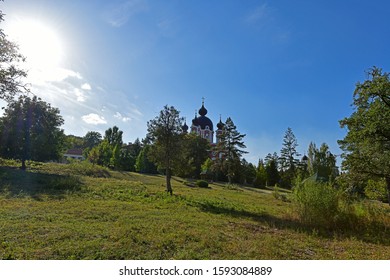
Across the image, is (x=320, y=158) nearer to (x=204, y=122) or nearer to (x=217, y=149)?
(x=217, y=149)

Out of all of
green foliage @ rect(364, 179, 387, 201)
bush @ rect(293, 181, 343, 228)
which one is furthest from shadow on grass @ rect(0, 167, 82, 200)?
green foliage @ rect(364, 179, 387, 201)

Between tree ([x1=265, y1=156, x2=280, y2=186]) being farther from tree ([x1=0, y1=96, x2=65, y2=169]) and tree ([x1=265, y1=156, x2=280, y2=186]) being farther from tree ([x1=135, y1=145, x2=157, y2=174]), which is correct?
tree ([x1=0, y1=96, x2=65, y2=169])

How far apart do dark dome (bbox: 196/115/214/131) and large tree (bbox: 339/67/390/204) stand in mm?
61836

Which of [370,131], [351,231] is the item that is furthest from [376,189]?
[351,231]

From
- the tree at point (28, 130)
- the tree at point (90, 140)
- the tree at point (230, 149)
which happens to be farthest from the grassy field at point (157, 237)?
the tree at point (90, 140)

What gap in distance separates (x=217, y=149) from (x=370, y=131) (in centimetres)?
3370

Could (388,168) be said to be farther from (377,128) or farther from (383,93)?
(383,93)

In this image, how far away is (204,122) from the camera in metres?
75.3

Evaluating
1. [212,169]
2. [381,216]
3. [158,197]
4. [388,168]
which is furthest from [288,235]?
[212,169]

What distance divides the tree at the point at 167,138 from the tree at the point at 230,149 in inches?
999

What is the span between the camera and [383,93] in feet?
38.5

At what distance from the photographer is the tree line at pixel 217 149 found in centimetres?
1177

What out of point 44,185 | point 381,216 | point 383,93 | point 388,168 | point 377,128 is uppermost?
point 383,93

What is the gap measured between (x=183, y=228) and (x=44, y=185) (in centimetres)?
1332
